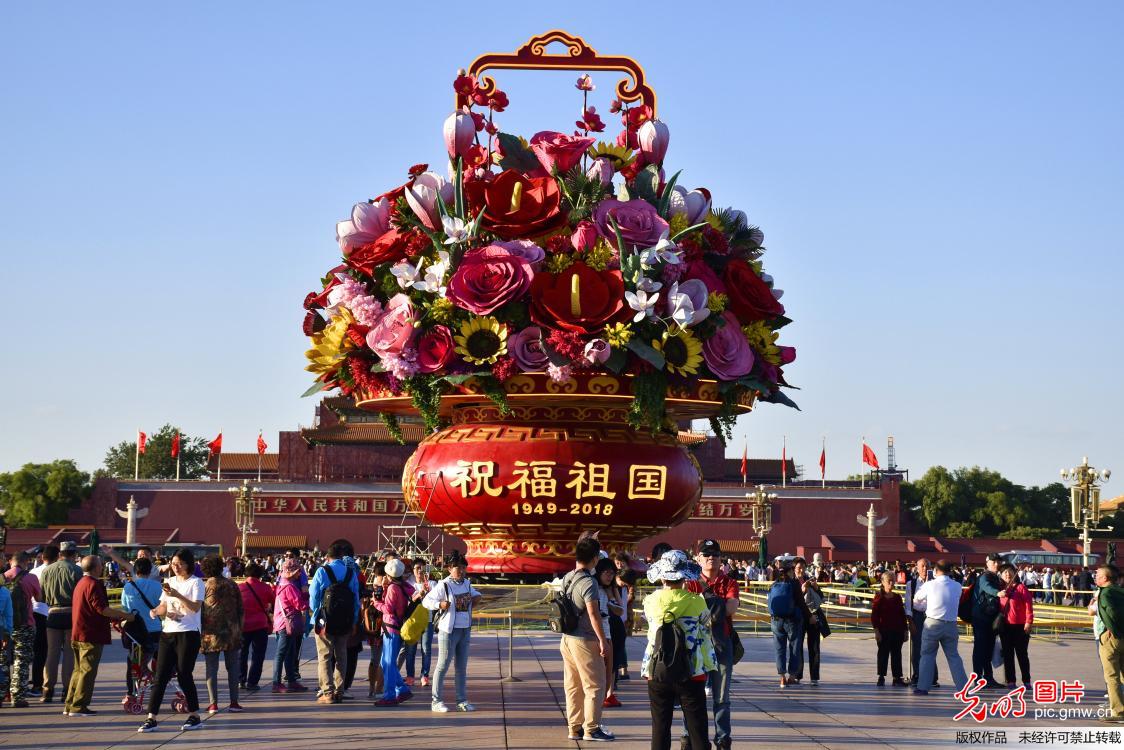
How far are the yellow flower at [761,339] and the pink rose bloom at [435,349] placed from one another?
2141 mm

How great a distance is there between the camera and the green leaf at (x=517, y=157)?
10.0m

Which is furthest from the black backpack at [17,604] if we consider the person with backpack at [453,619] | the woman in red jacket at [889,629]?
the woman in red jacket at [889,629]

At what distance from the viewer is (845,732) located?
412 inches

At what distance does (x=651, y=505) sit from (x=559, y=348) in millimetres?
1426

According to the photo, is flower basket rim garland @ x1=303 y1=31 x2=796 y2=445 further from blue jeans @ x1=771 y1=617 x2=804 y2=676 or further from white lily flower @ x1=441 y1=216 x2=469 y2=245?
blue jeans @ x1=771 y1=617 x2=804 y2=676

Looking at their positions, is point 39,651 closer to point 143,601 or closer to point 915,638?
point 143,601

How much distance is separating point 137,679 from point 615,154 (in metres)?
6.60

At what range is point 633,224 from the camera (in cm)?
931

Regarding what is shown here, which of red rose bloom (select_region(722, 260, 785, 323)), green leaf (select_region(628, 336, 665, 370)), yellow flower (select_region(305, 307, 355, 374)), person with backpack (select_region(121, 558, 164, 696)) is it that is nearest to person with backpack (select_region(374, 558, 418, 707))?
person with backpack (select_region(121, 558, 164, 696))

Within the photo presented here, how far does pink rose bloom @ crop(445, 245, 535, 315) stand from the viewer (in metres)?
9.04

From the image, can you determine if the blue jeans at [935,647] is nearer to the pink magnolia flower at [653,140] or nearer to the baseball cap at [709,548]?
the baseball cap at [709,548]

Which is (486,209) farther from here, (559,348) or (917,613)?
(917,613)

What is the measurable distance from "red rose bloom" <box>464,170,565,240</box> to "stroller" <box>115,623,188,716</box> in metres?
5.04

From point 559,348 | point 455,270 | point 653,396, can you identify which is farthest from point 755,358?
point 455,270
